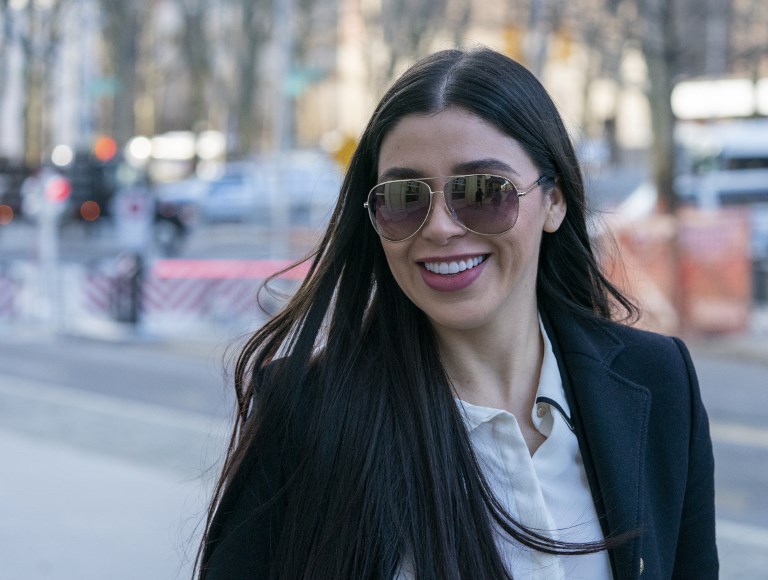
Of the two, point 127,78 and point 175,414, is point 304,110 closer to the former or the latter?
point 127,78

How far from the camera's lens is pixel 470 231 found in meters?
2.02

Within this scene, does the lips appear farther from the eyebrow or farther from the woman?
the eyebrow

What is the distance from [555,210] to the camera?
2225 millimetres

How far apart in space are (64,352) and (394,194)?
11.9m

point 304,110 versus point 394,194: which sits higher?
point 304,110

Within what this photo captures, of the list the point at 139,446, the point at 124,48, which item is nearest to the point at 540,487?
the point at 139,446

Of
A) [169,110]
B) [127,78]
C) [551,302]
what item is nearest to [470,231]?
[551,302]

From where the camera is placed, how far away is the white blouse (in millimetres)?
1937

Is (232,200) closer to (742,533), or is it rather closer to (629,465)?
(742,533)

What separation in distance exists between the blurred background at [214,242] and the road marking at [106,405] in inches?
1.7

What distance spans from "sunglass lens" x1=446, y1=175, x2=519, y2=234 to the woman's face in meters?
0.01

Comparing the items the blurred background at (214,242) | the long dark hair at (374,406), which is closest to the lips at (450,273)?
the long dark hair at (374,406)

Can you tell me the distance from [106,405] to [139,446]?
183 cm

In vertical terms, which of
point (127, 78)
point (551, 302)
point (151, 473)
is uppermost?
point (127, 78)
